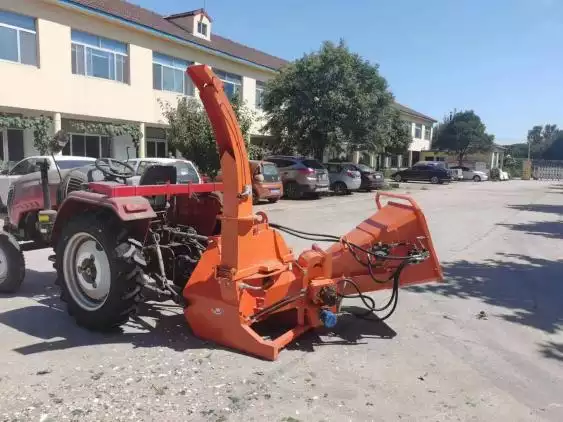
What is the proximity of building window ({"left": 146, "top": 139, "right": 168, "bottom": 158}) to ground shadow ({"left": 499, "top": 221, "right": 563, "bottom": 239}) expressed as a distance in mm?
16830

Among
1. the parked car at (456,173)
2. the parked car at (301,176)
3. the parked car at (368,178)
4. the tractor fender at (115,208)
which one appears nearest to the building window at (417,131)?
the parked car at (456,173)

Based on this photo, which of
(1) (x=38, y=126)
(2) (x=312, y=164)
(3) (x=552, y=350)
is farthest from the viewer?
(2) (x=312, y=164)

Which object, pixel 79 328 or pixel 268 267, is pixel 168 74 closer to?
pixel 79 328

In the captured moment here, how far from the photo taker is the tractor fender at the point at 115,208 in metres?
4.14

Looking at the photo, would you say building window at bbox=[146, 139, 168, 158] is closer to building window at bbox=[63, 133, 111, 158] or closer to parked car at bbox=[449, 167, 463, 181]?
building window at bbox=[63, 133, 111, 158]

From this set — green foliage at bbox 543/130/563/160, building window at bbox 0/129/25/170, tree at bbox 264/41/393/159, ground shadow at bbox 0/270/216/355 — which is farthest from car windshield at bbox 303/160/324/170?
green foliage at bbox 543/130/563/160

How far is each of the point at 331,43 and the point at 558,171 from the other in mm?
49441

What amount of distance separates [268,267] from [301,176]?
1603 cm

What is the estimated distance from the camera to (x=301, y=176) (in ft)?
65.4

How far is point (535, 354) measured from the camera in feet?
14.3

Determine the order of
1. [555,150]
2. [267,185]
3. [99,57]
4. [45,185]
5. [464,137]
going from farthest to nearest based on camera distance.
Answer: [555,150] → [464,137] → [99,57] → [267,185] → [45,185]

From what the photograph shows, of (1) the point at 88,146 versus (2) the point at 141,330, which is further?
(1) the point at 88,146

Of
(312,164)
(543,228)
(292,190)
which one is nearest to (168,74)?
(312,164)

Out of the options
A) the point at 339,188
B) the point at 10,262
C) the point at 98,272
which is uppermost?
the point at 98,272
